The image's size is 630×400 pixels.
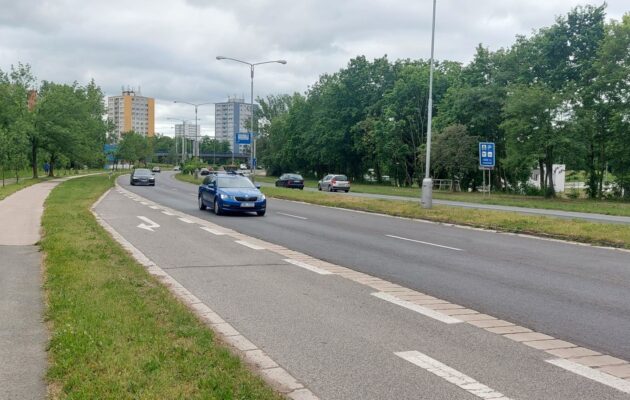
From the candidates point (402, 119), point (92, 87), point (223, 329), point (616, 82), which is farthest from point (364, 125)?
point (223, 329)

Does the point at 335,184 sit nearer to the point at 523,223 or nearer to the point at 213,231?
the point at 523,223

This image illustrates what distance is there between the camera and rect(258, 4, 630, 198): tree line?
131 feet

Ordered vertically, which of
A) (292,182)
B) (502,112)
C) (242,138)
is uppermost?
(502,112)

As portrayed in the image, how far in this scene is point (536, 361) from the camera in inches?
202

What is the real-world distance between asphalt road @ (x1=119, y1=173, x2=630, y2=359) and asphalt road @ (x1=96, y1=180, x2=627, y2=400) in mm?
79

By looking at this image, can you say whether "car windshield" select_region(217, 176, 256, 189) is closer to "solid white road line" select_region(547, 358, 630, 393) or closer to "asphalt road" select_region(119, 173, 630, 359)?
"asphalt road" select_region(119, 173, 630, 359)

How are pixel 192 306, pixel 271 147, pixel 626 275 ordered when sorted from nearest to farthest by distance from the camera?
1. pixel 192 306
2. pixel 626 275
3. pixel 271 147

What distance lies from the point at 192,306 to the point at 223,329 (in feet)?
3.74

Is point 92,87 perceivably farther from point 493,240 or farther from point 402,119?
point 493,240

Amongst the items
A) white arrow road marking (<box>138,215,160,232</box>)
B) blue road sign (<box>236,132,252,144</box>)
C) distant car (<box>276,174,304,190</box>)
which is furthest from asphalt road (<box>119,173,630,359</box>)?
blue road sign (<box>236,132,252,144</box>)

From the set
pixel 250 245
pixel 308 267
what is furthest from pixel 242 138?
pixel 308 267

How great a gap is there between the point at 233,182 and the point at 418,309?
16.9 m

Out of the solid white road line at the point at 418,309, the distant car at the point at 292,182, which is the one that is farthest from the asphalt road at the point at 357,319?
the distant car at the point at 292,182

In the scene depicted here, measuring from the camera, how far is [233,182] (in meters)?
23.3
